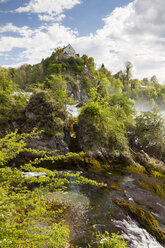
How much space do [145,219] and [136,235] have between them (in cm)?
146

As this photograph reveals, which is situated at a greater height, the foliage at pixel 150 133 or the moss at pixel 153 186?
the foliage at pixel 150 133

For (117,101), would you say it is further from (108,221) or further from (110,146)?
(108,221)

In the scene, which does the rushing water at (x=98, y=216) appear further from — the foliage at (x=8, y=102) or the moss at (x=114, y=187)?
the foliage at (x=8, y=102)

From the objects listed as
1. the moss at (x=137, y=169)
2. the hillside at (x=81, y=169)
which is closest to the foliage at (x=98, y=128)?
the hillside at (x=81, y=169)

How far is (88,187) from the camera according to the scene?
12.8m

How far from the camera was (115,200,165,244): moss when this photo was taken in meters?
8.22

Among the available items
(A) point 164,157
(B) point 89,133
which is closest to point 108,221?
(B) point 89,133

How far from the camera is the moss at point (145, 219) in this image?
822 centimetres

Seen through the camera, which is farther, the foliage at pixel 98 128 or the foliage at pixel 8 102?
the foliage at pixel 98 128

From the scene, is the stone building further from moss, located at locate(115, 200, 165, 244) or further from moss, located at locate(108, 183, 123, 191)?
moss, located at locate(115, 200, 165, 244)

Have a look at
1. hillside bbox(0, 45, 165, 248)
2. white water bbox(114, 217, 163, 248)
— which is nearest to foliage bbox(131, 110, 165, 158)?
hillside bbox(0, 45, 165, 248)

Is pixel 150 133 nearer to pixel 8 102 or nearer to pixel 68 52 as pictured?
pixel 8 102

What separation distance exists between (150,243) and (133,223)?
135cm

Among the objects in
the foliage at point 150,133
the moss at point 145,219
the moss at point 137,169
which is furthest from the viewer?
the foliage at point 150,133
